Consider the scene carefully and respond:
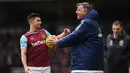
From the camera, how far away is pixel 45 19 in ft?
50.7

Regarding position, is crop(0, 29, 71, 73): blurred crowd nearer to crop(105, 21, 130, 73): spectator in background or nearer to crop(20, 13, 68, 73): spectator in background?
crop(105, 21, 130, 73): spectator in background

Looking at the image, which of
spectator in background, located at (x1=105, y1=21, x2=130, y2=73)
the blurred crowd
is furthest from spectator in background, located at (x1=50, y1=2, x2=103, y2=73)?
the blurred crowd

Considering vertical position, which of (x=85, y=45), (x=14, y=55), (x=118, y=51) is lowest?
(x=14, y=55)

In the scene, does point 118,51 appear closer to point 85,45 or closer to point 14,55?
point 85,45

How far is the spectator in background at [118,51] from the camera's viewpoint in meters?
10.3

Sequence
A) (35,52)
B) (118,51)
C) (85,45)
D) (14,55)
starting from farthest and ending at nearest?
(14,55) < (118,51) < (35,52) < (85,45)

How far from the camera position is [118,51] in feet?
33.8

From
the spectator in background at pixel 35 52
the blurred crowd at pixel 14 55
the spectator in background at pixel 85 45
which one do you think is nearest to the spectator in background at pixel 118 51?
the spectator in background at pixel 35 52

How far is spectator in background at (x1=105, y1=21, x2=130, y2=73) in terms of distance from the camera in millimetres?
10289

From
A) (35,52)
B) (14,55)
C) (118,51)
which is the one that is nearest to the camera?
(35,52)

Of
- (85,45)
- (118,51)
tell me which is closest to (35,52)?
(85,45)

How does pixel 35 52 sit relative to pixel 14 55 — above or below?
above

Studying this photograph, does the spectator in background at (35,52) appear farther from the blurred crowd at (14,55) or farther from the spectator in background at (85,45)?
the blurred crowd at (14,55)

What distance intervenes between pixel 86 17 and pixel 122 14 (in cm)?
776
